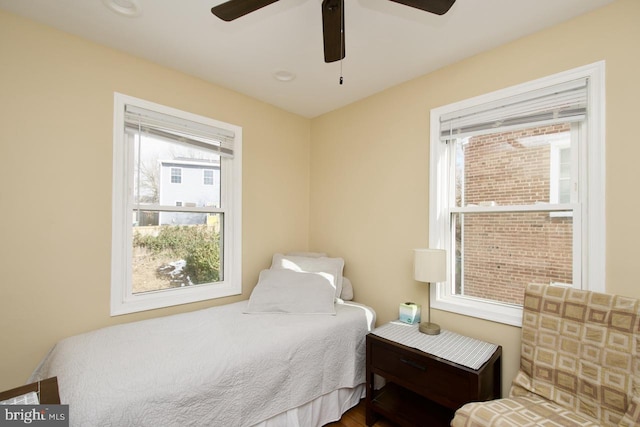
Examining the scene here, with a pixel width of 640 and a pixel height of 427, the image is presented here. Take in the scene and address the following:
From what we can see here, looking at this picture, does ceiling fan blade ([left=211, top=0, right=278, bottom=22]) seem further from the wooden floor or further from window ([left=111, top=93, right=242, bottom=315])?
the wooden floor

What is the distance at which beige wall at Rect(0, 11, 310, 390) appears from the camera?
1.71 metres

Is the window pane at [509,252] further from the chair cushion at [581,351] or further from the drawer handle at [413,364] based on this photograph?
the drawer handle at [413,364]

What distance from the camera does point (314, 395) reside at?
6.23 ft

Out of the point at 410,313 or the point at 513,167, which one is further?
the point at 410,313

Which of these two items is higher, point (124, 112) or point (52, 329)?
point (124, 112)

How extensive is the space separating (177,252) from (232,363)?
1.23 meters

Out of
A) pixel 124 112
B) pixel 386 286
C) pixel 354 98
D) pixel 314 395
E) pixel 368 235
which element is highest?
pixel 354 98

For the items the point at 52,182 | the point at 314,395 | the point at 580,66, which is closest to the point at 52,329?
the point at 52,182

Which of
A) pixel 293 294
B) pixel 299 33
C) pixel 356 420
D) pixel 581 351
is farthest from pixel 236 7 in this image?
pixel 356 420

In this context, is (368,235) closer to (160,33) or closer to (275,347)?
(275,347)

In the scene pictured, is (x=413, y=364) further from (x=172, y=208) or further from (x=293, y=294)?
(x=172, y=208)

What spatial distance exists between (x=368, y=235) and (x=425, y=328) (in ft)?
3.05

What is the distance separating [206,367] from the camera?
1501 mm

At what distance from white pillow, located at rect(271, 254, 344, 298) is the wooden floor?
33.5 inches
